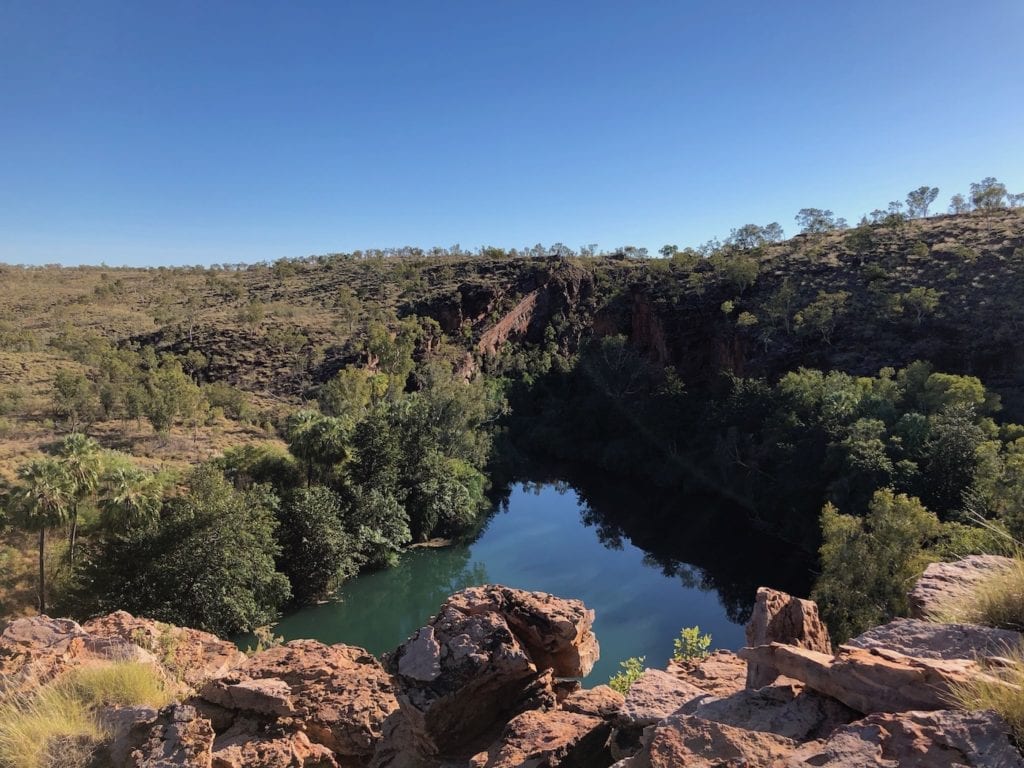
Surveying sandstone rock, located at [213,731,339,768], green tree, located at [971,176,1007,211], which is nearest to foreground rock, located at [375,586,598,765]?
sandstone rock, located at [213,731,339,768]

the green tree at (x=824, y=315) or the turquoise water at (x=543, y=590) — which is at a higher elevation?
the green tree at (x=824, y=315)

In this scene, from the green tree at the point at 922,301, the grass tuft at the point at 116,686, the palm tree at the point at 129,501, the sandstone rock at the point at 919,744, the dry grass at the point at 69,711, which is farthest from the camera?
the green tree at the point at 922,301

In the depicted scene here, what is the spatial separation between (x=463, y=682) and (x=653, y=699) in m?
2.36

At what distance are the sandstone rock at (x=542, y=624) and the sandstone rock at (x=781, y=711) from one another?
2840 mm

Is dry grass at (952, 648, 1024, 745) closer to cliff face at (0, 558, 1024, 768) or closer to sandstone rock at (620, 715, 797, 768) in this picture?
cliff face at (0, 558, 1024, 768)

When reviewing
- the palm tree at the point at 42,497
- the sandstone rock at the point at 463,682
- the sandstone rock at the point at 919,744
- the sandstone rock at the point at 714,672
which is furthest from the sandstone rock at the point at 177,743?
the palm tree at the point at 42,497

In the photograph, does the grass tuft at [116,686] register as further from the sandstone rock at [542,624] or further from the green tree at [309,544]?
the green tree at [309,544]

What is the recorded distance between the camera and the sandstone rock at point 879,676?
13.2 ft

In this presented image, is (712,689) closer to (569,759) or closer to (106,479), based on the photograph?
(569,759)

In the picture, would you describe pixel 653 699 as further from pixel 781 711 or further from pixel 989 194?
pixel 989 194

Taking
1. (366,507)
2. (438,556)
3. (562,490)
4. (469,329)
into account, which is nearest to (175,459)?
(366,507)

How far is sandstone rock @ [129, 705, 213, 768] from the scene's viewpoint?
5801 millimetres

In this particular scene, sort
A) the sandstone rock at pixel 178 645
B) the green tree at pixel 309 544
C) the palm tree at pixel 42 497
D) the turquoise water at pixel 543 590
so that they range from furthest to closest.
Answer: the green tree at pixel 309 544 → the turquoise water at pixel 543 590 → the palm tree at pixel 42 497 → the sandstone rock at pixel 178 645

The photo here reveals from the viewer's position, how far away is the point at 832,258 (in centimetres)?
6009
